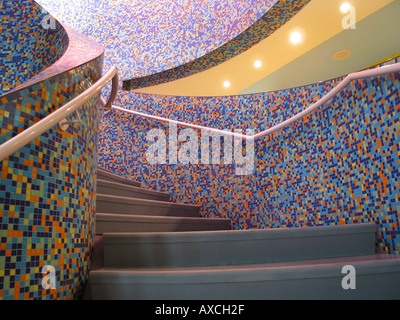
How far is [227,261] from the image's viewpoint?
2049 millimetres

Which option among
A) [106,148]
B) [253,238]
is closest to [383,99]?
[253,238]

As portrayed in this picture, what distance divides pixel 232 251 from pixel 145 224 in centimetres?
82

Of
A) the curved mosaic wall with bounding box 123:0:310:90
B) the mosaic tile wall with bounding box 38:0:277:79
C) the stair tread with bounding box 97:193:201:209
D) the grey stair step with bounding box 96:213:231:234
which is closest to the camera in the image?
the grey stair step with bounding box 96:213:231:234

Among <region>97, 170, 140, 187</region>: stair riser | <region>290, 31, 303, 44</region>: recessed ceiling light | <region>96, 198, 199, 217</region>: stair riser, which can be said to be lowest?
<region>96, 198, 199, 217</region>: stair riser

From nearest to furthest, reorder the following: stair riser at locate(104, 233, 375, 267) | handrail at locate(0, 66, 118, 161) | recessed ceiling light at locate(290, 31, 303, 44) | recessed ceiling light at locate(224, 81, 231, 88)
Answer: handrail at locate(0, 66, 118, 161), stair riser at locate(104, 233, 375, 267), recessed ceiling light at locate(290, 31, 303, 44), recessed ceiling light at locate(224, 81, 231, 88)

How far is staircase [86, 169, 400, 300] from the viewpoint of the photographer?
1634 mm

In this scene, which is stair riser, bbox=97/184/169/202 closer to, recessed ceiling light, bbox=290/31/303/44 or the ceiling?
the ceiling

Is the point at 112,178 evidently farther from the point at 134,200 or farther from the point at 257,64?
the point at 257,64

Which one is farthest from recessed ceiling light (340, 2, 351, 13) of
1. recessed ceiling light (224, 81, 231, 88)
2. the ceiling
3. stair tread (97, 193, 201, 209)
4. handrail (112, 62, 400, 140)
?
stair tread (97, 193, 201, 209)

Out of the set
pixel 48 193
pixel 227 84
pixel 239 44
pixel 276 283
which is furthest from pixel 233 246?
pixel 227 84

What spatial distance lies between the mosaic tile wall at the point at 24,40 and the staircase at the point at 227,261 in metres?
1.48

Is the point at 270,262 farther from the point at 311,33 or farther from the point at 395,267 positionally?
the point at 311,33

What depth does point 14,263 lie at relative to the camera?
4.46 ft
